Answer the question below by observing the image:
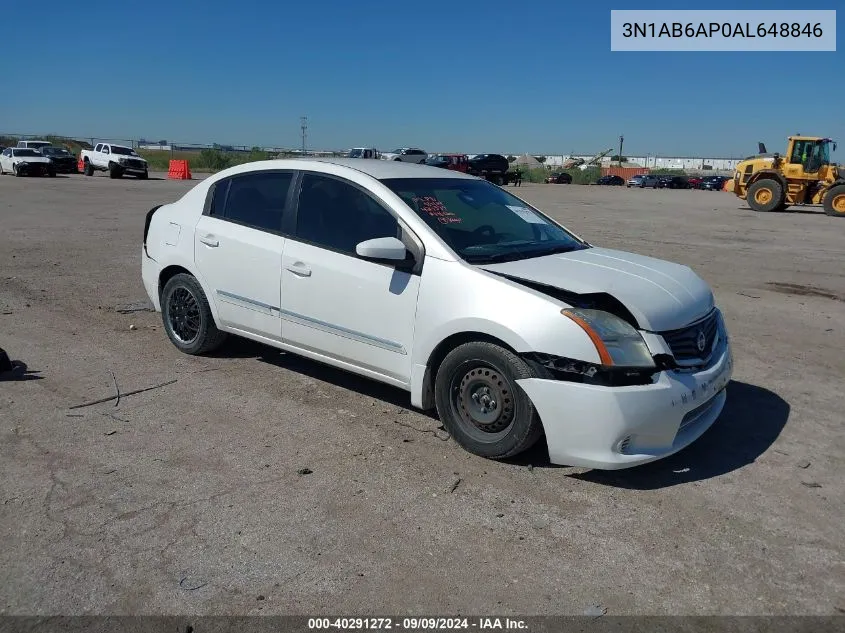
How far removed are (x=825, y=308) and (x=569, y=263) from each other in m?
5.90

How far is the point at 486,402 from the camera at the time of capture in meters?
4.13

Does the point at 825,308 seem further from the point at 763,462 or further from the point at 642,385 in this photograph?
the point at 642,385

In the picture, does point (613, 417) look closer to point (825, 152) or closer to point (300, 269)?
point (300, 269)

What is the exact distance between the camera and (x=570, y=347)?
3.76 meters

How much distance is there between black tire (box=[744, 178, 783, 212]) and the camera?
27.2m

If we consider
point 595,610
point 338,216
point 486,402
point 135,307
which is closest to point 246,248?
point 338,216

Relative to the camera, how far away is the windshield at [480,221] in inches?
179

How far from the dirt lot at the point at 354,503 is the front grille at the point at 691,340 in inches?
25.5

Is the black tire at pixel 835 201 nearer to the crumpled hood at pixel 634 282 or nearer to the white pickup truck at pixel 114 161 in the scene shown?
the crumpled hood at pixel 634 282

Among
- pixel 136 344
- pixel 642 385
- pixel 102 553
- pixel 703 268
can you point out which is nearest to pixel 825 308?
pixel 703 268

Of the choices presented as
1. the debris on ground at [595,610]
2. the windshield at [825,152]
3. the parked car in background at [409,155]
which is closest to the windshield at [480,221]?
the debris on ground at [595,610]

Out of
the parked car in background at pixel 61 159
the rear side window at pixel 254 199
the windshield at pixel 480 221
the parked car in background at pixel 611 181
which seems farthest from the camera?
the parked car in background at pixel 611 181

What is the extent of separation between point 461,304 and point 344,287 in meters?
0.92

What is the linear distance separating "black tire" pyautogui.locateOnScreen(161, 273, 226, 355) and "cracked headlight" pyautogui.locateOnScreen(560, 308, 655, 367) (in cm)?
312
